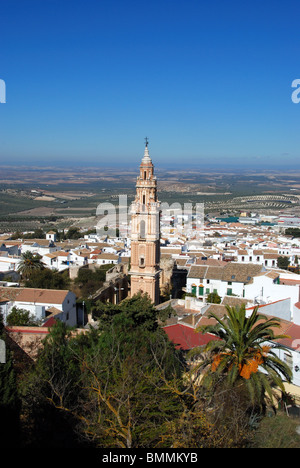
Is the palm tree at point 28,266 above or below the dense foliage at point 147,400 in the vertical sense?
below

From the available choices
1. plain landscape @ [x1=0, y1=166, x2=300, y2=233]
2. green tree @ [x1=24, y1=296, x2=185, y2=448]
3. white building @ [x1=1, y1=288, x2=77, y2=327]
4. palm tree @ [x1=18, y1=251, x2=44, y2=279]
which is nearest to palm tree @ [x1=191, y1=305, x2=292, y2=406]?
green tree @ [x1=24, y1=296, x2=185, y2=448]

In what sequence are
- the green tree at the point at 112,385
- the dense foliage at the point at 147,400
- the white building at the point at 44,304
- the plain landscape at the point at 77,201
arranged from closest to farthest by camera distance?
1. the dense foliage at the point at 147,400
2. the green tree at the point at 112,385
3. the white building at the point at 44,304
4. the plain landscape at the point at 77,201

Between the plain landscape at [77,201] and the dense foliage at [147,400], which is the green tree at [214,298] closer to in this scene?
the dense foliage at [147,400]

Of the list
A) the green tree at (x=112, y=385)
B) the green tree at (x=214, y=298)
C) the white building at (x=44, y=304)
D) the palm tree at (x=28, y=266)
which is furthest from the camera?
the palm tree at (x=28, y=266)

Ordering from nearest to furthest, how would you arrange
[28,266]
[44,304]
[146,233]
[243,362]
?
[243,362]
[44,304]
[146,233]
[28,266]

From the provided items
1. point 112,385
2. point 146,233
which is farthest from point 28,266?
point 112,385

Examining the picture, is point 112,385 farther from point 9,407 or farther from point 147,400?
point 9,407

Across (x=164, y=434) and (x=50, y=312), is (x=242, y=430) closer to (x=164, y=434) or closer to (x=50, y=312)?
(x=164, y=434)

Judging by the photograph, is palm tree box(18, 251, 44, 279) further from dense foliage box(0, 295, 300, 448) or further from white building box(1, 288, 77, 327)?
dense foliage box(0, 295, 300, 448)

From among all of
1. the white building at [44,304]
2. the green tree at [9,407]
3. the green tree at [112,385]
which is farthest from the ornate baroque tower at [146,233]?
the green tree at [9,407]

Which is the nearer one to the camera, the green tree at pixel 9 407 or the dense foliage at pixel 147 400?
the dense foliage at pixel 147 400
